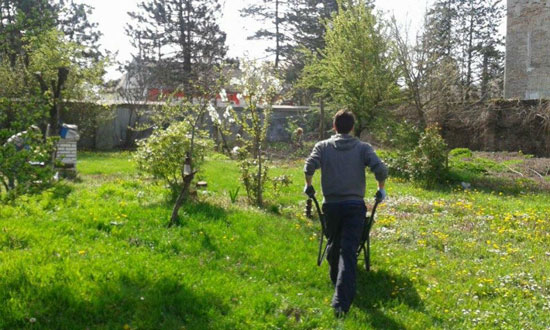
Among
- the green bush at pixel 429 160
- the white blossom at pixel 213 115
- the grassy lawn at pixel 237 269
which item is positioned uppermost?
the white blossom at pixel 213 115

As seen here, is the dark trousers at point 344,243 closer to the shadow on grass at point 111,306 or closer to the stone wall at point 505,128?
the shadow on grass at point 111,306

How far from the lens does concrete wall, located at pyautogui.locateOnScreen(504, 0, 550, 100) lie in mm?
25250

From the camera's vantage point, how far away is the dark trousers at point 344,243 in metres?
4.60

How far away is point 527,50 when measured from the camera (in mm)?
25953

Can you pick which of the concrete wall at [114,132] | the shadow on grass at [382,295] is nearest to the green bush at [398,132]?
the concrete wall at [114,132]

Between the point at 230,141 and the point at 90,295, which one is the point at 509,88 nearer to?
the point at 230,141

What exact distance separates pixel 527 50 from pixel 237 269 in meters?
26.0

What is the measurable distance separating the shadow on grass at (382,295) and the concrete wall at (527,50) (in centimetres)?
2334

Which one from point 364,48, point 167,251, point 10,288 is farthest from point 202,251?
point 364,48

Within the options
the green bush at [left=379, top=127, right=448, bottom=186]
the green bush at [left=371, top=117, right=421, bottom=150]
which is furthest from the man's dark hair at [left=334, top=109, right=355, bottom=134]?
the green bush at [left=371, top=117, right=421, bottom=150]

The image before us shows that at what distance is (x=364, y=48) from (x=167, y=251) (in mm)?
13083

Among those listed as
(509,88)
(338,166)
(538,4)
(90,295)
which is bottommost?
(90,295)

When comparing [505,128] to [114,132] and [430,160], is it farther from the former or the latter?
[114,132]

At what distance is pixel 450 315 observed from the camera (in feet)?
15.4
